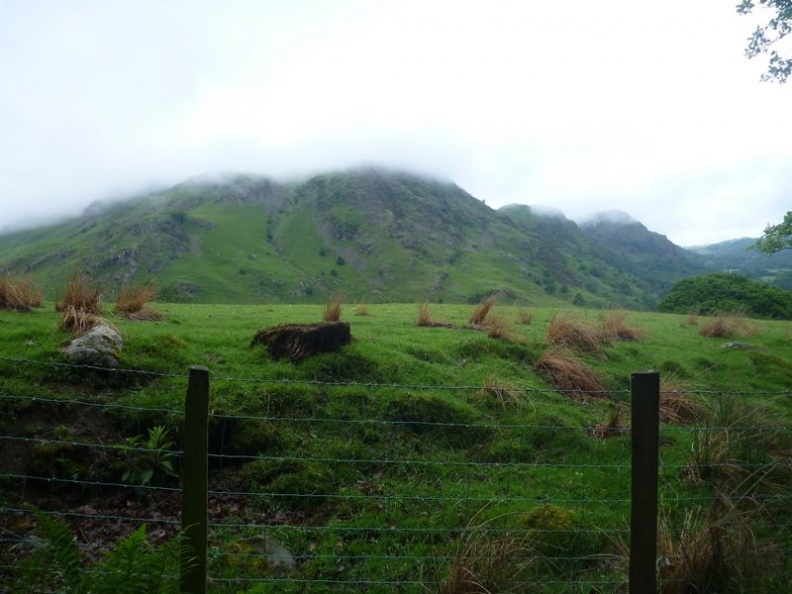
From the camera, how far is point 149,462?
7.43 metres

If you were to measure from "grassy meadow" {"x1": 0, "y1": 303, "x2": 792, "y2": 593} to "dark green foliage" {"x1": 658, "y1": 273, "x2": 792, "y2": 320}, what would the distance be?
3513 centimetres

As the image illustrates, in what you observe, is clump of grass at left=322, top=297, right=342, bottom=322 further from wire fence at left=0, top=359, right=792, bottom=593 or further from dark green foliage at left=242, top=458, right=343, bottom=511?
dark green foliage at left=242, top=458, right=343, bottom=511

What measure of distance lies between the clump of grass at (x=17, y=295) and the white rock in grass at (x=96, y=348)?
4.44m

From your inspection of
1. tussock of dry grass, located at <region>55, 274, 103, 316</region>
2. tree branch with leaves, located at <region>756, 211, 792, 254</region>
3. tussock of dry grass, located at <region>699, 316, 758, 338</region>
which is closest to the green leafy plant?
tussock of dry grass, located at <region>55, 274, 103, 316</region>

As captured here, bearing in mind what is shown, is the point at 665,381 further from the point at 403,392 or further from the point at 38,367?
the point at 38,367

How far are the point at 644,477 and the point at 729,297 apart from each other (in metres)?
54.4

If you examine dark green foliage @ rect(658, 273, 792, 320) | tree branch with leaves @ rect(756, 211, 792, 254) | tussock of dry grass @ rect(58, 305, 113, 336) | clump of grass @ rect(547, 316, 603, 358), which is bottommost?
dark green foliage @ rect(658, 273, 792, 320)

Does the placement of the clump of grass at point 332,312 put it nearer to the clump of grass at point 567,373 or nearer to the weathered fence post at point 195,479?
the clump of grass at point 567,373

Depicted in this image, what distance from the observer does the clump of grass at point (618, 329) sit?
55.9ft

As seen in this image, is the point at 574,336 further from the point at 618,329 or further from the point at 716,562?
the point at 716,562

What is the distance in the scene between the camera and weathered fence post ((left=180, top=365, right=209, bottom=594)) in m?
4.05

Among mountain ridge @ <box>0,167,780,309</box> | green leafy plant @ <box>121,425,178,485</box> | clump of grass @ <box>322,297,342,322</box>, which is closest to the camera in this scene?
green leafy plant @ <box>121,425,178,485</box>

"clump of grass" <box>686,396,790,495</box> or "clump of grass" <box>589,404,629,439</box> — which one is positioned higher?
"clump of grass" <box>686,396,790,495</box>

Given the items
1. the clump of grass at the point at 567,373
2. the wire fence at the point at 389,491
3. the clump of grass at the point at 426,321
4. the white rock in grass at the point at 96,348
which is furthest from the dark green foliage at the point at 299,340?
the clump of grass at the point at 426,321
